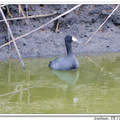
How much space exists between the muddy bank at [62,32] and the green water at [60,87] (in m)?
0.80

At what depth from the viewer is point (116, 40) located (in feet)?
37.6

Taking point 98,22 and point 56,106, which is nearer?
point 56,106

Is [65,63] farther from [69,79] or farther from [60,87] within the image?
[60,87]

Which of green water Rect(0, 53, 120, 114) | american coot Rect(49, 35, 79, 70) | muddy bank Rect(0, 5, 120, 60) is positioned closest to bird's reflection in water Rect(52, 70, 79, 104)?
green water Rect(0, 53, 120, 114)

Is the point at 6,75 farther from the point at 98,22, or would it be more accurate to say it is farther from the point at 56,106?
the point at 98,22

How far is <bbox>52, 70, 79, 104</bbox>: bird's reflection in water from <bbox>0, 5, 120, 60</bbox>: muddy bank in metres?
1.67

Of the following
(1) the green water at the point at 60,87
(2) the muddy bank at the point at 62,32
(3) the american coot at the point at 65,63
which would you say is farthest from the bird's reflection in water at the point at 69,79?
(2) the muddy bank at the point at 62,32

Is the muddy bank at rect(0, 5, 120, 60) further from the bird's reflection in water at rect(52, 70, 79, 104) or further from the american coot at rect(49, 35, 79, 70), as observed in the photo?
the bird's reflection in water at rect(52, 70, 79, 104)

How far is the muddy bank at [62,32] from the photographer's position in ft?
35.5

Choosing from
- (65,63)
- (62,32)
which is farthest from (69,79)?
(62,32)

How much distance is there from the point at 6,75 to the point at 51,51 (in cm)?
253

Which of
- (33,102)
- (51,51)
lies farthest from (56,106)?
(51,51)

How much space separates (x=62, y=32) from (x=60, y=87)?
428 cm

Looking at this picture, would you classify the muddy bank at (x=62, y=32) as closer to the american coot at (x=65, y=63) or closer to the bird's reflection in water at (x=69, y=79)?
the american coot at (x=65, y=63)
